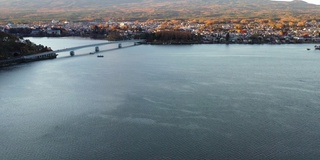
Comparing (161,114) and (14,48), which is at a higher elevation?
(14,48)

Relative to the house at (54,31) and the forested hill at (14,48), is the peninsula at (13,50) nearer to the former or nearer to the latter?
the forested hill at (14,48)

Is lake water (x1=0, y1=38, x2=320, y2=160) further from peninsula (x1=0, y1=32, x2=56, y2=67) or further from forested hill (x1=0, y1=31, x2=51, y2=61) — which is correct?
forested hill (x1=0, y1=31, x2=51, y2=61)

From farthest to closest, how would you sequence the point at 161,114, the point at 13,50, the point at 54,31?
the point at 54,31
the point at 13,50
the point at 161,114

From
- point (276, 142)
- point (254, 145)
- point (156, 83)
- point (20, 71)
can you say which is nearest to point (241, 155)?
point (254, 145)

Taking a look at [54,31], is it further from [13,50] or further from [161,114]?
[161,114]

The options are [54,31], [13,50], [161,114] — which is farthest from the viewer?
[54,31]

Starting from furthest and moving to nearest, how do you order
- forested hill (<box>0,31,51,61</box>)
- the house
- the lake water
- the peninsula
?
the house, forested hill (<box>0,31,51,61</box>), the peninsula, the lake water

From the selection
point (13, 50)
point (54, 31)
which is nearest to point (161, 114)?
point (13, 50)

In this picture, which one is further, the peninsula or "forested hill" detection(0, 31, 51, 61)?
"forested hill" detection(0, 31, 51, 61)

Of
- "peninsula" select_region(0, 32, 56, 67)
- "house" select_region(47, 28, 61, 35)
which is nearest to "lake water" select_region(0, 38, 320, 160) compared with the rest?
"peninsula" select_region(0, 32, 56, 67)
